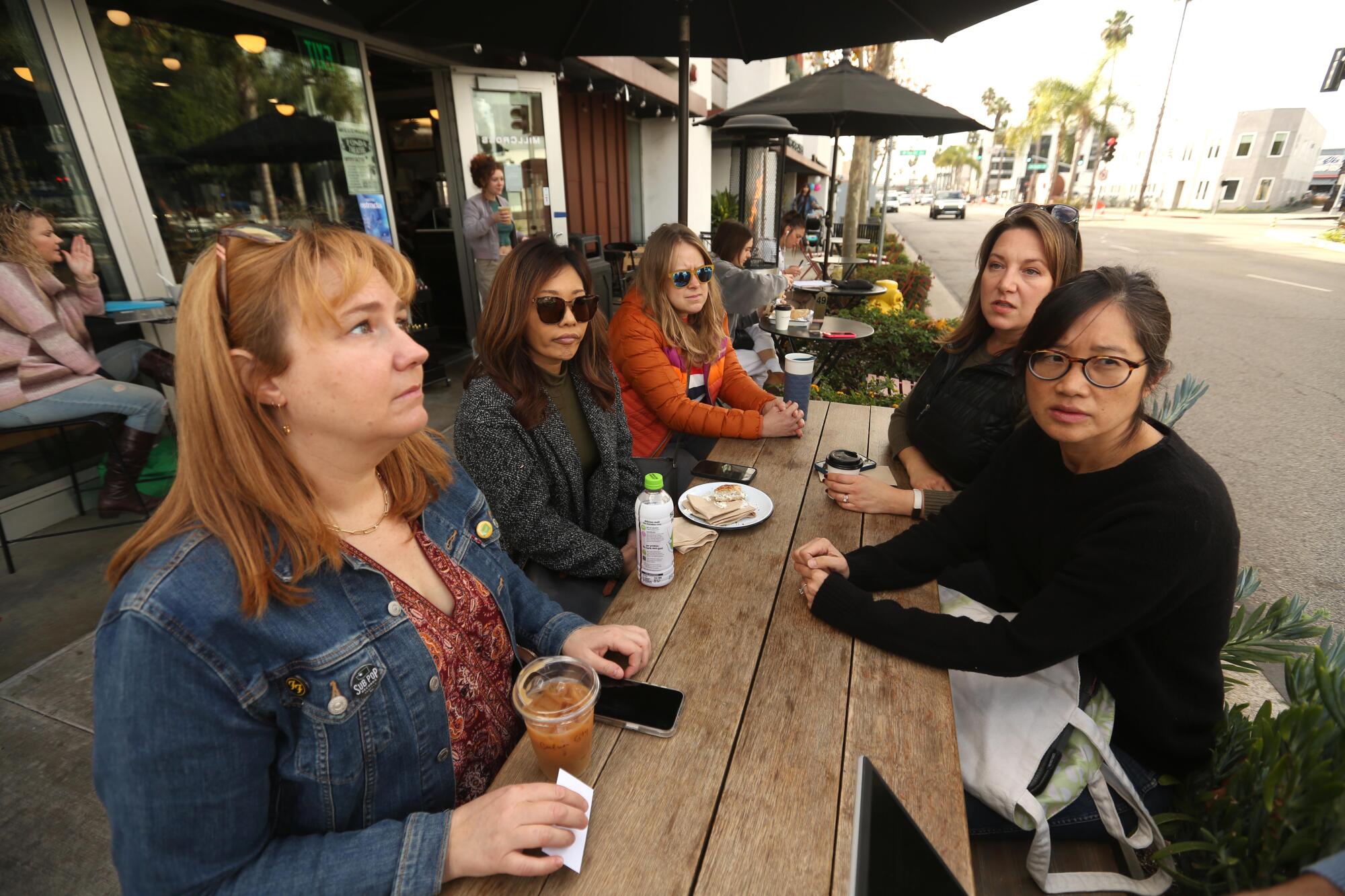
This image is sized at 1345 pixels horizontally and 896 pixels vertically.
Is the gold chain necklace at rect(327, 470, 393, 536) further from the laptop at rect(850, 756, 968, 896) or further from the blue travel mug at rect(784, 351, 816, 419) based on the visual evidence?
the blue travel mug at rect(784, 351, 816, 419)

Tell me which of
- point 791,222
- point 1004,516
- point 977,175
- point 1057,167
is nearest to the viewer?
point 1004,516

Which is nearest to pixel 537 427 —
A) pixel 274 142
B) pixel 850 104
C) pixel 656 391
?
pixel 656 391

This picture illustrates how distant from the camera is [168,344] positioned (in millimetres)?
4070

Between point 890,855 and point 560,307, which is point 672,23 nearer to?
point 560,307

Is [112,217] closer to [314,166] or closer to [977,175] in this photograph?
[314,166]

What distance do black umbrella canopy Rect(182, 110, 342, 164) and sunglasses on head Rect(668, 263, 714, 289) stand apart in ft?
11.8

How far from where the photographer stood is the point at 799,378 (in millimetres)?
2713

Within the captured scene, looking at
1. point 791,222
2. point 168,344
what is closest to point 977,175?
point 791,222

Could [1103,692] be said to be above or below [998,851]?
above

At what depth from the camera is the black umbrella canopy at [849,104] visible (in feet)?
19.7

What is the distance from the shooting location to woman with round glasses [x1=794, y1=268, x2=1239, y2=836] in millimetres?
1252

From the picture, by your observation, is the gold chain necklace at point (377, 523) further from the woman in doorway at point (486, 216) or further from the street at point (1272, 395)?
the woman in doorway at point (486, 216)

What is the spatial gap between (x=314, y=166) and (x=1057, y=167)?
6621cm

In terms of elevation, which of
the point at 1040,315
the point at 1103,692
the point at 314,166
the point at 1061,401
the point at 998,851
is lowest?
the point at 998,851
